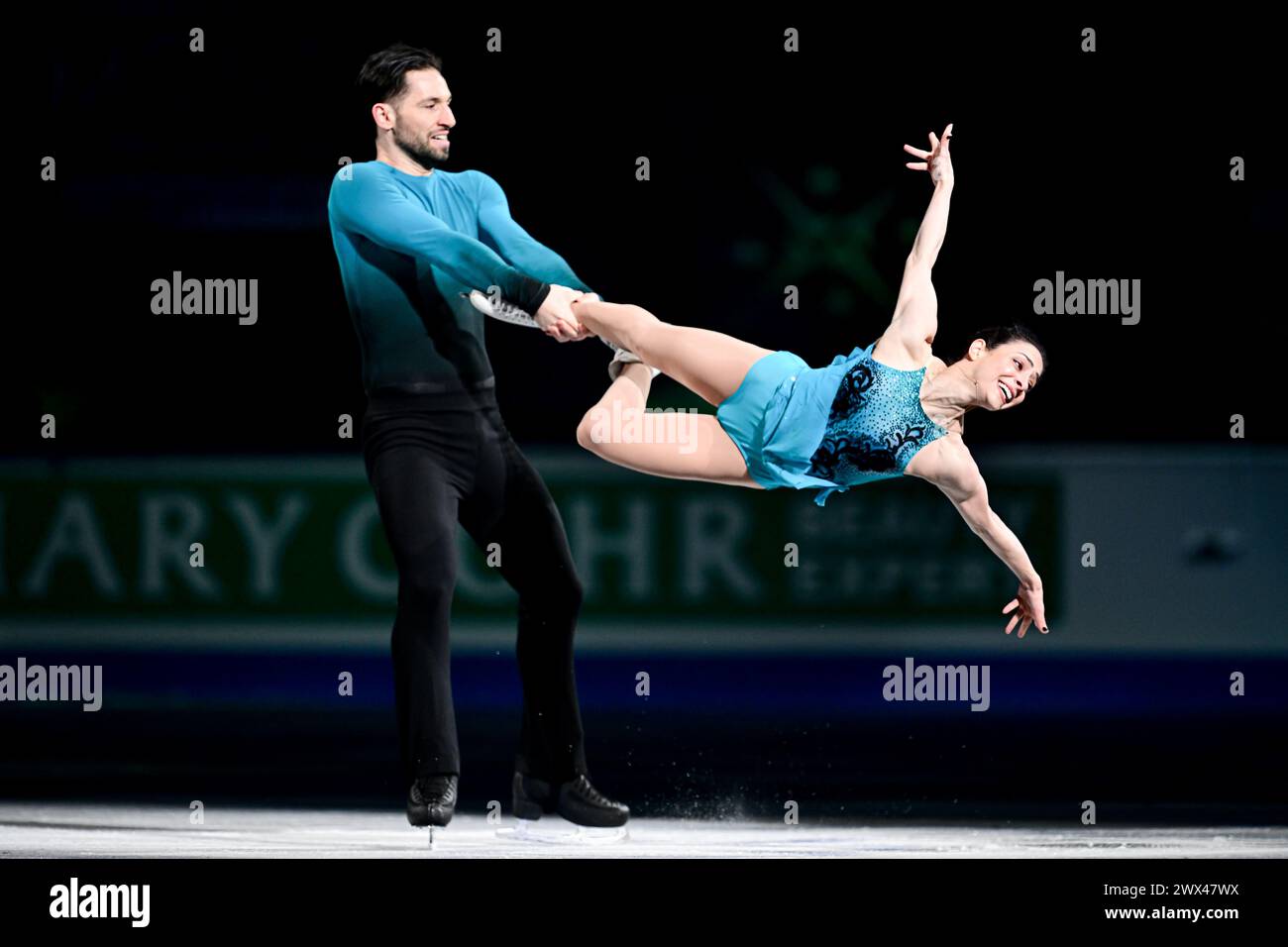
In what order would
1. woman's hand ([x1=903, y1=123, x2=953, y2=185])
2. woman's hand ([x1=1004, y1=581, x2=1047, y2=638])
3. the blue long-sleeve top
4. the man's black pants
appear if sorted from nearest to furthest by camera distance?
the man's black pants
the blue long-sleeve top
woman's hand ([x1=903, y1=123, x2=953, y2=185])
woman's hand ([x1=1004, y1=581, x2=1047, y2=638])

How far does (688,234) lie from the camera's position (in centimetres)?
837

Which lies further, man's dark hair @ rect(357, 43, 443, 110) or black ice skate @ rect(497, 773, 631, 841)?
black ice skate @ rect(497, 773, 631, 841)

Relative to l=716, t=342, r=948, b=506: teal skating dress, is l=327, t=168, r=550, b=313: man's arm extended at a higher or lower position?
higher

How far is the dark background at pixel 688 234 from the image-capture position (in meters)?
8.02

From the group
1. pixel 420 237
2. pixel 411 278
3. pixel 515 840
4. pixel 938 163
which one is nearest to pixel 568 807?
pixel 515 840

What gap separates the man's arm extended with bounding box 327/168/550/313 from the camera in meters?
5.75

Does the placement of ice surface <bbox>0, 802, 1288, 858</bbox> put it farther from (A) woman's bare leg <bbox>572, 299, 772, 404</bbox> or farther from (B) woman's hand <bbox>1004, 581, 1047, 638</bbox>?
(A) woman's bare leg <bbox>572, 299, 772, 404</bbox>

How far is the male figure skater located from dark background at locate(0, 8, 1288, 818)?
1545 millimetres

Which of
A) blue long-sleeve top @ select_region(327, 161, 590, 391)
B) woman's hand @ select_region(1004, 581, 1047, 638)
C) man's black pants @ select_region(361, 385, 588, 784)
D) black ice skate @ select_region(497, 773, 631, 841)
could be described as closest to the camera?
man's black pants @ select_region(361, 385, 588, 784)

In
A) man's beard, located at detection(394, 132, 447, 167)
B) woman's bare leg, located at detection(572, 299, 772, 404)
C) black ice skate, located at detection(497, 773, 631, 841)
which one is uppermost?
man's beard, located at detection(394, 132, 447, 167)

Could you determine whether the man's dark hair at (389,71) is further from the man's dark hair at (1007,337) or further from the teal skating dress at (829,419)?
the man's dark hair at (1007,337)

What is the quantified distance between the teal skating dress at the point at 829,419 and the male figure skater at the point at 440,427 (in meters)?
0.64

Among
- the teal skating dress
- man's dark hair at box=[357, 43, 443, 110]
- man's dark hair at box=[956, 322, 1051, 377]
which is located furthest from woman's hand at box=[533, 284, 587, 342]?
man's dark hair at box=[956, 322, 1051, 377]

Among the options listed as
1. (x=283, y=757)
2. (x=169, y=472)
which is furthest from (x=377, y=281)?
(x=169, y=472)
